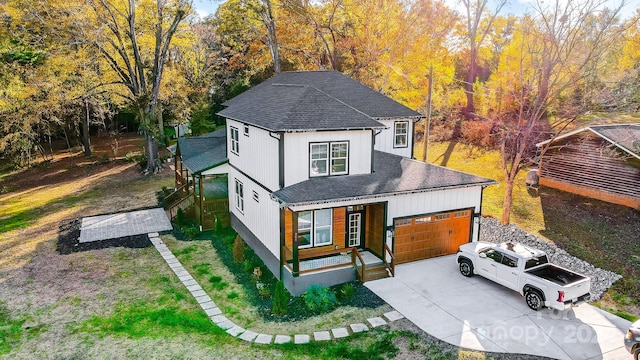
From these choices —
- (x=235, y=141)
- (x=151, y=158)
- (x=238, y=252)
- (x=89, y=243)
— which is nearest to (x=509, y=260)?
(x=238, y=252)

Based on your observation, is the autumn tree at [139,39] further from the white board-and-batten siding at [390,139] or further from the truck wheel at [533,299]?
the truck wheel at [533,299]

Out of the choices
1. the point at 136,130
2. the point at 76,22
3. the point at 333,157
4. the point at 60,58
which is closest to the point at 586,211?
the point at 333,157

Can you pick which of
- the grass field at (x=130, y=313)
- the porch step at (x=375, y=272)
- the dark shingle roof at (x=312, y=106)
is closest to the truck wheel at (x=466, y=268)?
the porch step at (x=375, y=272)

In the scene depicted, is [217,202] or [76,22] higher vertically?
[76,22]

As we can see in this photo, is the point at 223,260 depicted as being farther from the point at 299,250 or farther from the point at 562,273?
the point at 562,273

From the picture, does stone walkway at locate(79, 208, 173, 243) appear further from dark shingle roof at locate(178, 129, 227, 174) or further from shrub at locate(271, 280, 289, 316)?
shrub at locate(271, 280, 289, 316)

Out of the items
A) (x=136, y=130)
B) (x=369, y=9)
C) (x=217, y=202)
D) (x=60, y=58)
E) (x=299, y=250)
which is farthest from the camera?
(x=136, y=130)
